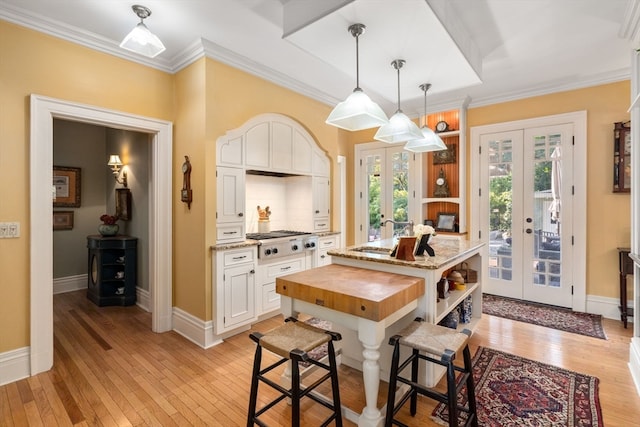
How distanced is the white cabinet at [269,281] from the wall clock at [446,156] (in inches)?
109

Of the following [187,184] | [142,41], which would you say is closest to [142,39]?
[142,41]

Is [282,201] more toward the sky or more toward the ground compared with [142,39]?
more toward the ground

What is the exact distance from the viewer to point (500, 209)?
13.9 feet

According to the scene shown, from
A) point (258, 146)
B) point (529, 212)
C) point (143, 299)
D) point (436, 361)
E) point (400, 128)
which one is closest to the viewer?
point (436, 361)

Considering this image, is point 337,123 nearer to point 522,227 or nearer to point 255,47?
point 255,47

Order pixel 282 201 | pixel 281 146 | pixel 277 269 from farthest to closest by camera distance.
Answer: pixel 282 201, pixel 281 146, pixel 277 269

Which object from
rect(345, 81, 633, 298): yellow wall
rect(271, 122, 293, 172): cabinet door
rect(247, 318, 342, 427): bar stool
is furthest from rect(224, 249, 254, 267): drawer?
rect(345, 81, 633, 298): yellow wall

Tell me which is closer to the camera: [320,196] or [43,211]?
[43,211]

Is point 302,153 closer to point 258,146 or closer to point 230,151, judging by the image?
point 258,146

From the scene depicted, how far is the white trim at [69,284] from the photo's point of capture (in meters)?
4.46

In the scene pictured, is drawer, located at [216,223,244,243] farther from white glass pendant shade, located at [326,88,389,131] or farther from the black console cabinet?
the black console cabinet

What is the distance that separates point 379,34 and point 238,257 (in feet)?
7.57

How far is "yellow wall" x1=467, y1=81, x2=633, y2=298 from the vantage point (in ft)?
11.5

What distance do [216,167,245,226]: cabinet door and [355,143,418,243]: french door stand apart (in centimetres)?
270
